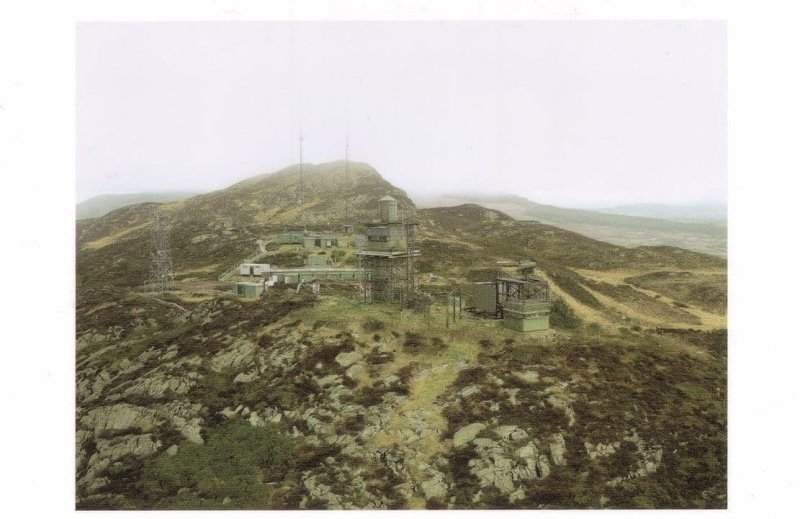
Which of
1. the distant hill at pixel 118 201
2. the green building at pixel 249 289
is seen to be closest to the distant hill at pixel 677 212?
the green building at pixel 249 289

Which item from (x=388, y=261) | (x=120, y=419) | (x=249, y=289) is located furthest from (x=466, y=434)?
(x=249, y=289)

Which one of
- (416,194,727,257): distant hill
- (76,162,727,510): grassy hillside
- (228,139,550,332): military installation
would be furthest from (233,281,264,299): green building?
(416,194,727,257): distant hill

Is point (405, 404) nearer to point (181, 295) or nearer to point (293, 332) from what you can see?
point (293, 332)

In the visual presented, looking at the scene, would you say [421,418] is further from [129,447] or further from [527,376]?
[129,447]

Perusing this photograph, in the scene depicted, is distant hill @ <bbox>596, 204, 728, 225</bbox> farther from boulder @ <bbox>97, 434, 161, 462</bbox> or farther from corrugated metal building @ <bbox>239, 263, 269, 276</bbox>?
boulder @ <bbox>97, 434, 161, 462</bbox>

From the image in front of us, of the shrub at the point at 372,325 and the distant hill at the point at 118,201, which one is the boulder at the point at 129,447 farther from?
the distant hill at the point at 118,201
